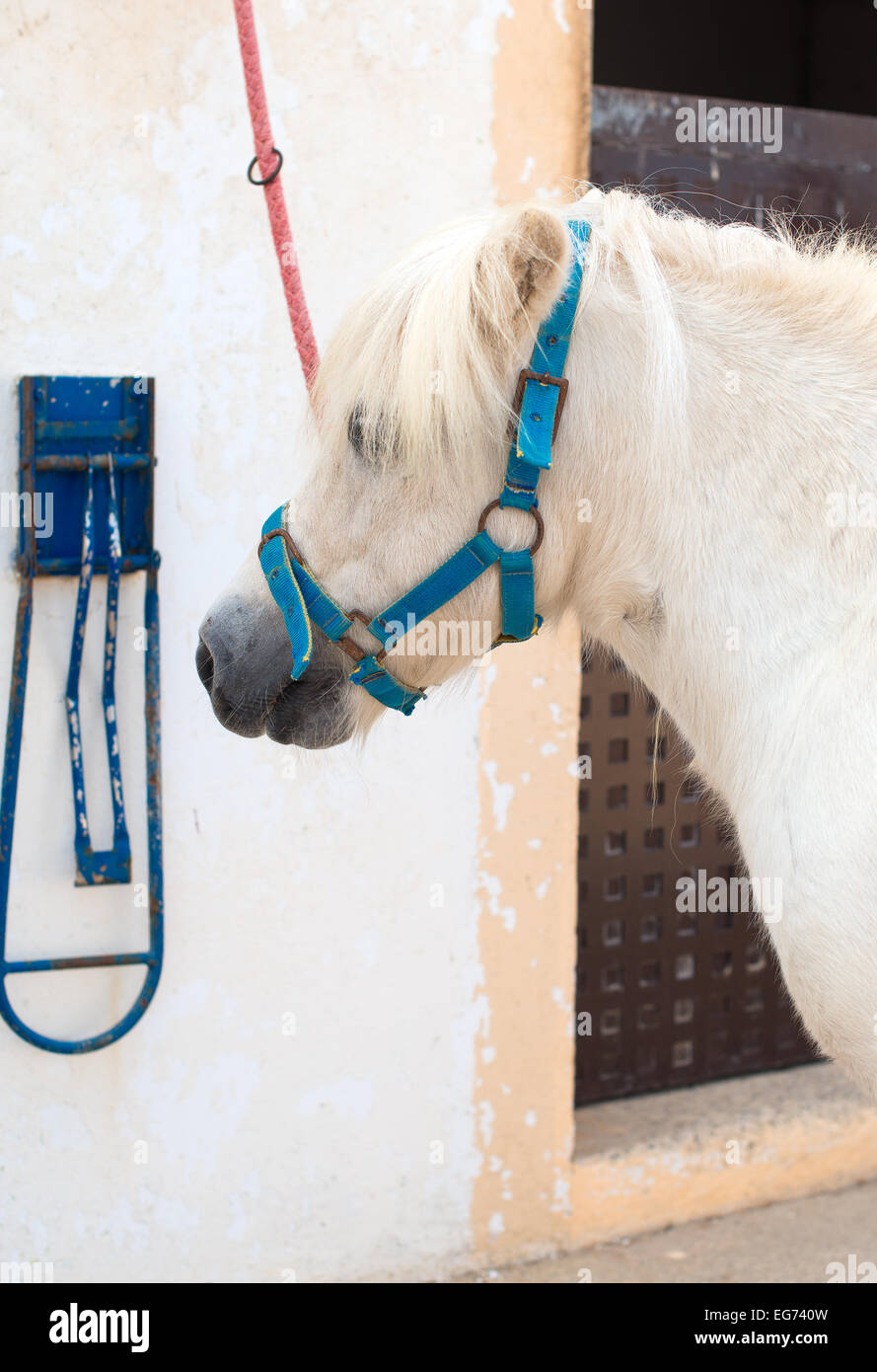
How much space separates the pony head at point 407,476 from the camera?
49.8 inches

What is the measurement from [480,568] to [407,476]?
0.14 metres

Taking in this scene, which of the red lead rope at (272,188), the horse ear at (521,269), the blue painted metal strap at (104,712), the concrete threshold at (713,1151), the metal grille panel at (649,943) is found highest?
the red lead rope at (272,188)

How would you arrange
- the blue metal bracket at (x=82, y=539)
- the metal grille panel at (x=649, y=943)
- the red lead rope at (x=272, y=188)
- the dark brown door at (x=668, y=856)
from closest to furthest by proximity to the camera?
the red lead rope at (x=272, y=188) → the blue metal bracket at (x=82, y=539) → the dark brown door at (x=668, y=856) → the metal grille panel at (x=649, y=943)

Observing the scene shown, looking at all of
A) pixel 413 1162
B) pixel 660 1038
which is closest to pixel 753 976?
pixel 660 1038

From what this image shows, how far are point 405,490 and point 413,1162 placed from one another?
1.75 m

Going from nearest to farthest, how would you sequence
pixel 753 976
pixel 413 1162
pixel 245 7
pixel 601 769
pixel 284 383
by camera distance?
pixel 245 7, pixel 284 383, pixel 413 1162, pixel 601 769, pixel 753 976

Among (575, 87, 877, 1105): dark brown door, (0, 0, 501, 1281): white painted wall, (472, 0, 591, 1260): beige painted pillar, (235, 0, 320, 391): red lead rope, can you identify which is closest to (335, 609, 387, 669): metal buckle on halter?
(235, 0, 320, 391): red lead rope

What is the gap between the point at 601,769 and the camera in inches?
112

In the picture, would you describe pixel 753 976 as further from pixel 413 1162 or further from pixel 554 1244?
pixel 413 1162

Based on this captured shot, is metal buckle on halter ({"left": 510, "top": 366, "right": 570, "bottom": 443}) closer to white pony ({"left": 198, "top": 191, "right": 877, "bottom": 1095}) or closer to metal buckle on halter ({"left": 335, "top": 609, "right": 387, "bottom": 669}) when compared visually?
white pony ({"left": 198, "top": 191, "right": 877, "bottom": 1095})

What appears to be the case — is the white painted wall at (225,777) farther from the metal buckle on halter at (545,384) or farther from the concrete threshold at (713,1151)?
the metal buckle on halter at (545,384)

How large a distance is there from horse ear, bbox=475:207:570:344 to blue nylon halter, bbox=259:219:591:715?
0.03m

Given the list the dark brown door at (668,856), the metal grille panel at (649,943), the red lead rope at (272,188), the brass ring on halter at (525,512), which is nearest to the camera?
the brass ring on halter at (525,512)

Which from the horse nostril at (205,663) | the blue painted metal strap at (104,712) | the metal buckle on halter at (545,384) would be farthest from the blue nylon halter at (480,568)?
the blue painted metal strap at (104,712)
